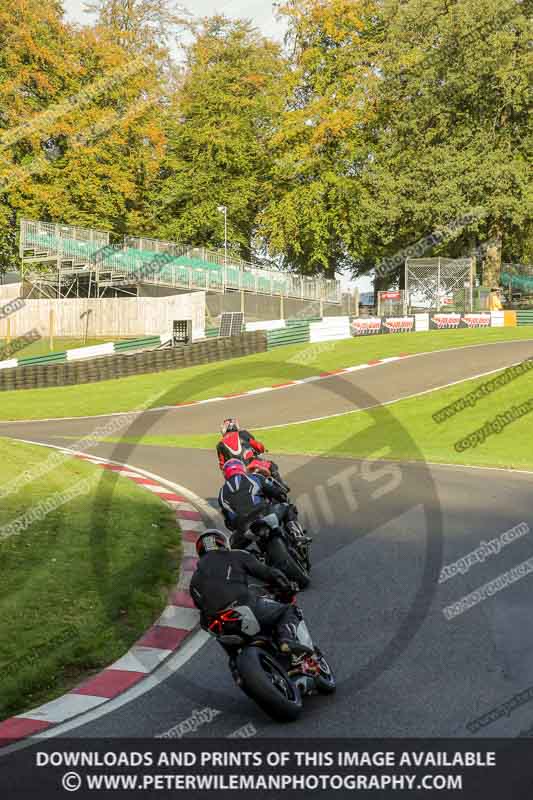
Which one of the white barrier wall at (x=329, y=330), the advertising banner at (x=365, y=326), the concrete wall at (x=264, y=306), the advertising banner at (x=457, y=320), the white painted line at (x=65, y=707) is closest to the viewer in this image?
the white painted line at (x=65, y=707)

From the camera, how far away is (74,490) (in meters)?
15.4

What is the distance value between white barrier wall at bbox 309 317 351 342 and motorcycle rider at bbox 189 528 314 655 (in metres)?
35.4

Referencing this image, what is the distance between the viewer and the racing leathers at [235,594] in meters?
6.83

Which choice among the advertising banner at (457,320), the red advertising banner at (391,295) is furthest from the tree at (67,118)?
the advertising banner at (457,320)

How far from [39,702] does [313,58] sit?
5355 centimetres

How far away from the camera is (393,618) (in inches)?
341

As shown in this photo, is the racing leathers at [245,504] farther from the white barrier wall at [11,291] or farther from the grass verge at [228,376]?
the white barrier wall at [11,291]

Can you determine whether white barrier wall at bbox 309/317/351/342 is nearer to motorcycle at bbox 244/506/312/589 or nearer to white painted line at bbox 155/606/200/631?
motorcycle at bbox 244/506/312/589

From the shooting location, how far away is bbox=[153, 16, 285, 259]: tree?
60156 millimetres

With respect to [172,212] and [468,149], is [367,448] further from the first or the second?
[172,212]

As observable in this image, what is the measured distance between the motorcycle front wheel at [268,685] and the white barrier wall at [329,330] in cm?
3608

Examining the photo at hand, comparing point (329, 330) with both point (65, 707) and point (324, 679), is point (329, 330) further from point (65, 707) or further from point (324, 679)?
point (65, 707)
